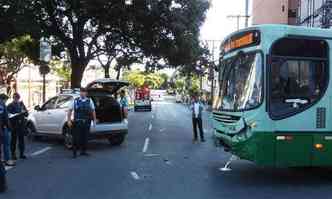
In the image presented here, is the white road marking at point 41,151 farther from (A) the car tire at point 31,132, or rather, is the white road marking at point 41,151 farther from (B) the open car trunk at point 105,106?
(A) the car tire at point 31,132

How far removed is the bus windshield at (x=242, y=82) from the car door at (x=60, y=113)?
280 inches

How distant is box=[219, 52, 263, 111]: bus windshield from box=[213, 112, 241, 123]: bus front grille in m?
0.15

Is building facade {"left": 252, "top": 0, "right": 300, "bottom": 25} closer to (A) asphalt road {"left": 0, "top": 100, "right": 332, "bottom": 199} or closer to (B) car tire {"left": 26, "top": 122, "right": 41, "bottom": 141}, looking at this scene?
(B) car tire {"left": 26, "top": 122, "right": 41, "bottom": 141}

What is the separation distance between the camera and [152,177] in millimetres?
11914

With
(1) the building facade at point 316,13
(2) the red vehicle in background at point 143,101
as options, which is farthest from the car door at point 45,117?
(2) the red vehicle in background at point 143,101

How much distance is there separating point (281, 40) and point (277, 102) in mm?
1146

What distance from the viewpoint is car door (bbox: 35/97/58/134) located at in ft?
62.0

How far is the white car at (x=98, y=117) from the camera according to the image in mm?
17906

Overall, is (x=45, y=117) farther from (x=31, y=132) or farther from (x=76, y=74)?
(x=76, y=74)

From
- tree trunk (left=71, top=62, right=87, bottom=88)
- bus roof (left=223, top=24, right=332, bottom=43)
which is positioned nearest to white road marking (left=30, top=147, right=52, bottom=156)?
bus roof (left=223, top=24, right=332, bottom=43)

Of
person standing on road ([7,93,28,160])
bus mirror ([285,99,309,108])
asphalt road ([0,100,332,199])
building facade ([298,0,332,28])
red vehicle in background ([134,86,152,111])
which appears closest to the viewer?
asphalt road ([0,100,332,199])

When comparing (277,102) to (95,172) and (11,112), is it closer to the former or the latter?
(95,172)

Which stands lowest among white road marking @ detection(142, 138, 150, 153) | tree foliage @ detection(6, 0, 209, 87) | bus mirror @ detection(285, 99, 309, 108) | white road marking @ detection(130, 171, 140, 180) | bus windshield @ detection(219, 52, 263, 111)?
white road marking @ detection(142, 138, 150, 153)

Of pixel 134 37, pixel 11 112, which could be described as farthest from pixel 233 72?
pixel 134 37
